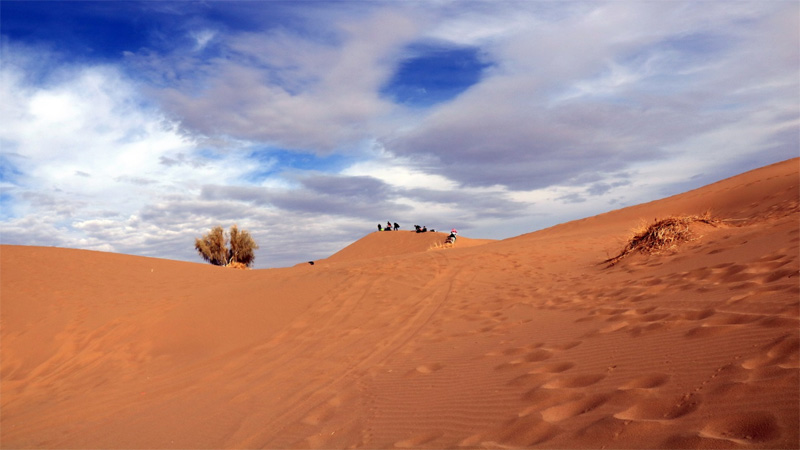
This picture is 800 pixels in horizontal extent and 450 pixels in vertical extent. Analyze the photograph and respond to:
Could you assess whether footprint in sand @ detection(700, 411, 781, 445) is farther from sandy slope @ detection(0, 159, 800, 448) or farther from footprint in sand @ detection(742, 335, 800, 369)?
footprint in sand @ detection(742, 335, 800, 369)

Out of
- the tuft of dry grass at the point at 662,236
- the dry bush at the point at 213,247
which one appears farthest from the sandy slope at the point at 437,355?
the dry bush at the point at 213,247

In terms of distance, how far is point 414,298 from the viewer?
999 cm

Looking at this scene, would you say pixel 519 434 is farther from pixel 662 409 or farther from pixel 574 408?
pixel 662 409

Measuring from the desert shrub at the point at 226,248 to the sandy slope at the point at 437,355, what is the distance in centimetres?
2092

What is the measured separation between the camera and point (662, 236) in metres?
9.57

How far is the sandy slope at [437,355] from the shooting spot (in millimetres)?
3160

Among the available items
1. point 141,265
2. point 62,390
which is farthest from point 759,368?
point 141,265

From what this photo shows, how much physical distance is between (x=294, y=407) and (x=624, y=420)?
356 centimetres

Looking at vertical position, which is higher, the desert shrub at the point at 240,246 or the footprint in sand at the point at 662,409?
the desert shrub at the point at 240,246

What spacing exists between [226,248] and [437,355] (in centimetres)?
3229

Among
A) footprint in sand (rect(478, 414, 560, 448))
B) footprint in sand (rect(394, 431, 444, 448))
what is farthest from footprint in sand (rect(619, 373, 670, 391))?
footprint in sand (rect(394, 431, 444, 448))

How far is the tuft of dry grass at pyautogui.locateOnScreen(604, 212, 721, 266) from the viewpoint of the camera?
9406mm

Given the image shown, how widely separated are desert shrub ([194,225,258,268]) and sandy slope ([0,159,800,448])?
824 inches

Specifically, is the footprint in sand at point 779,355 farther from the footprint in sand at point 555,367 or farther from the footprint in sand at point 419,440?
the footprint in sand at point 419,440
